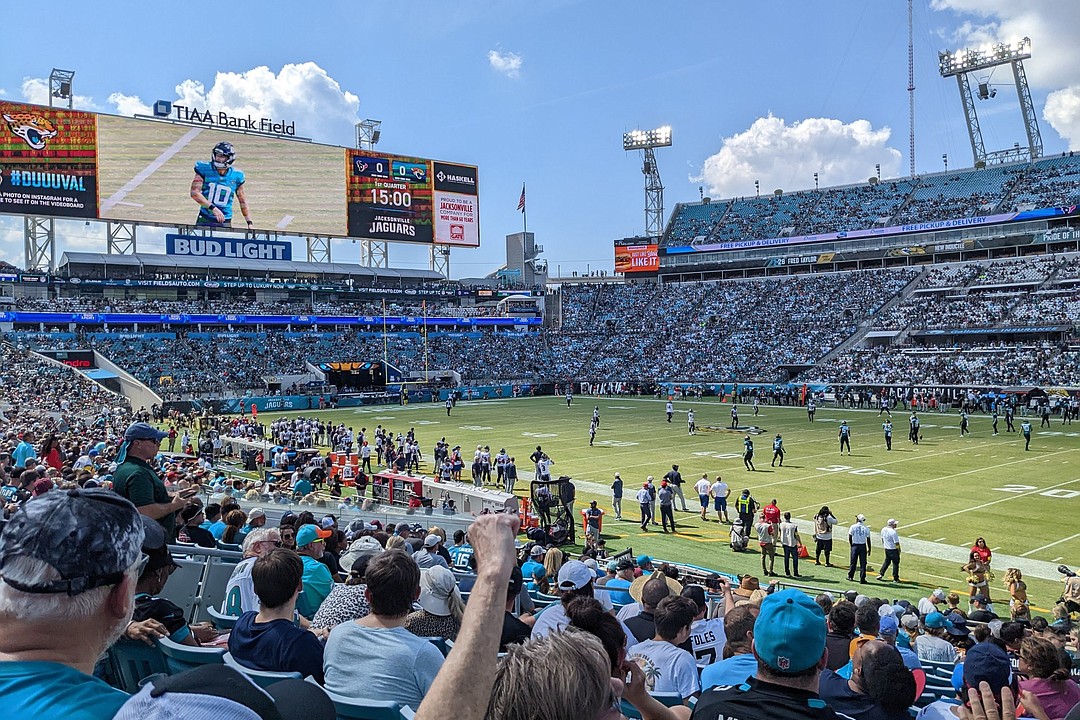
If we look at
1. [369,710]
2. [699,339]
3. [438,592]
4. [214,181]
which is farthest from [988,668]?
[699,339]

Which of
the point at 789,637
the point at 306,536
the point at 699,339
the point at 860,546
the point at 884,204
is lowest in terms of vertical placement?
the point at 860,546

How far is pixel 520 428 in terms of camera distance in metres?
39.9

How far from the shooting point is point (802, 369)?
60531 mm

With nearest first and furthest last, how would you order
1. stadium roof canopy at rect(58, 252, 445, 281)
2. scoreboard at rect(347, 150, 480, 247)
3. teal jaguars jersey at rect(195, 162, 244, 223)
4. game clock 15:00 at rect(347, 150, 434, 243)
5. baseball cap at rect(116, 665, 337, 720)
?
baseball cap at rect(116, 665, 337, 720) < teal jaguars jersey at rect(195, 162, 244, 223) < stadium roof canopy at rect(58, 252, 445, 281) < game clock 15:00 at rect(347, 150, 434, 243) < scoreboard at rect(347, 150, 480, 247)

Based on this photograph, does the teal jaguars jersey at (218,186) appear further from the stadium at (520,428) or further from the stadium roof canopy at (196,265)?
the stadium roof canopy at (196,265)

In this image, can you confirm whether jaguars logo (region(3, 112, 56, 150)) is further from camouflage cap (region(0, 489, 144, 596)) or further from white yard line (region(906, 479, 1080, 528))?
camouflage cap (region(0, 489, 144, 596))

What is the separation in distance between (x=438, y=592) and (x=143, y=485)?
241 cm

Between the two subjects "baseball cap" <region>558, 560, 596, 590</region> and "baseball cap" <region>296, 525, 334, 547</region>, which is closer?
"baseball cap" <region>558, 560, 596, 590</region>

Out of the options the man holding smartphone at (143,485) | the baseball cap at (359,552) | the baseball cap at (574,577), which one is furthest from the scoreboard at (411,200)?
the baseball cap at (574,577)

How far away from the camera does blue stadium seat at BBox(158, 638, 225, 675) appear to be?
3795 millimetres

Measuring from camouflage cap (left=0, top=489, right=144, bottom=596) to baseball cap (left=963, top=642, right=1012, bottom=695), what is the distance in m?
5.25

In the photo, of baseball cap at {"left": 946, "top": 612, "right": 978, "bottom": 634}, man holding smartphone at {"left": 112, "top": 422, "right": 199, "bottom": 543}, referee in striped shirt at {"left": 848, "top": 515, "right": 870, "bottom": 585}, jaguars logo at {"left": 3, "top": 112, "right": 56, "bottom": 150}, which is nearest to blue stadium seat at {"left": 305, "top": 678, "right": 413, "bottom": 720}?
man holding smartphone at {"left": 112, "top": 422, "right": 199, "bottom": 543}

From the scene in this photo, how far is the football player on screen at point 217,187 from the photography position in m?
58.0

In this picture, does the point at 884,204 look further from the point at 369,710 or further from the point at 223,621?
the point at 369,710
